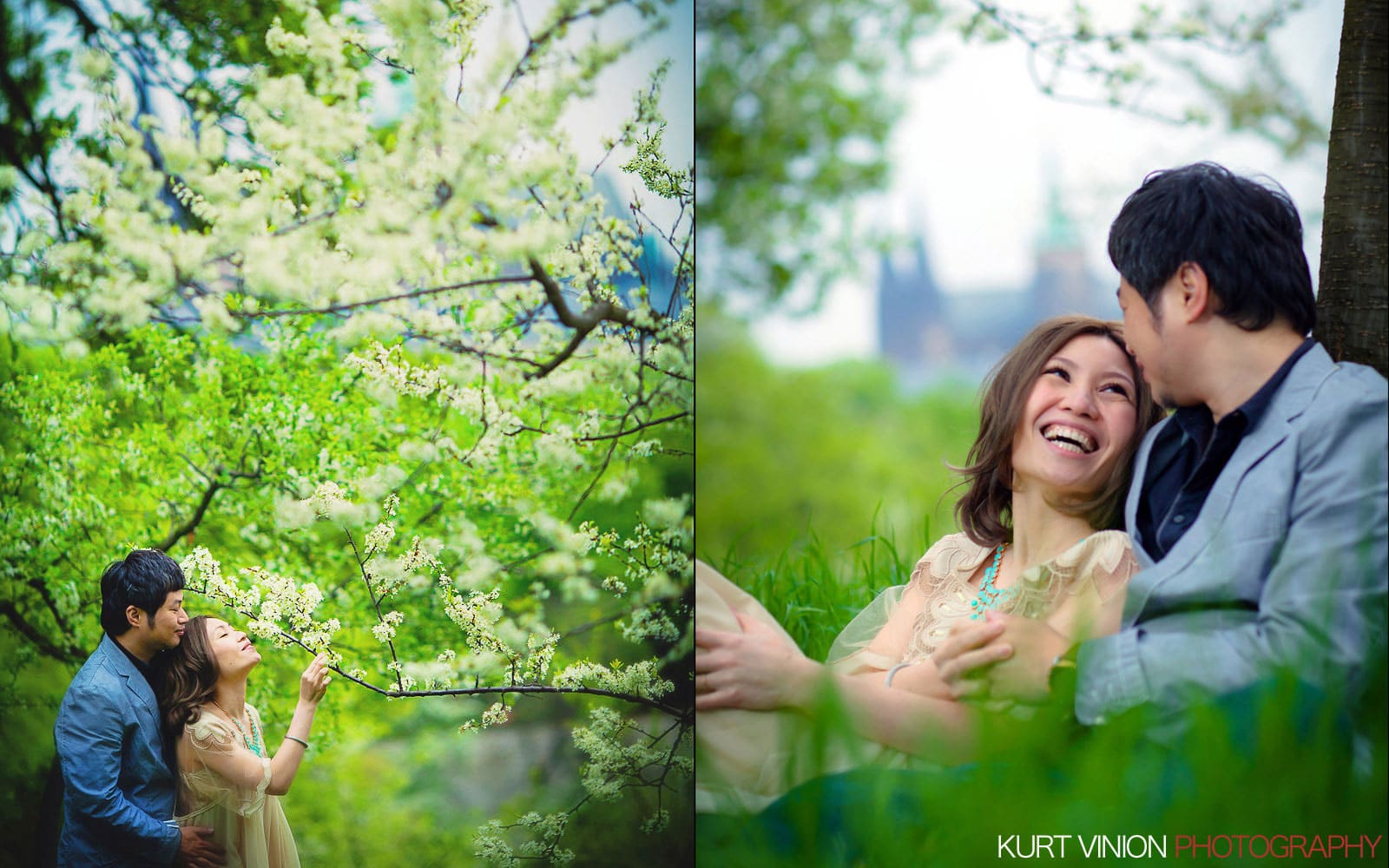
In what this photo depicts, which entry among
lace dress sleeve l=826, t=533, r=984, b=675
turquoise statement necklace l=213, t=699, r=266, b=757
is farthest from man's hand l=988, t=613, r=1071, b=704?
turquoise statement necklace l=213, t=699, r=266, b=757

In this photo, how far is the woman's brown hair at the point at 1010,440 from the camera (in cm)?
210

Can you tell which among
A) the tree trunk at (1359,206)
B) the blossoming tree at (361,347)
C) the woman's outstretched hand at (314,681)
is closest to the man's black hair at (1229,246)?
the tree trunk at (1359,206)

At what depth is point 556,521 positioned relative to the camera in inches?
85.6

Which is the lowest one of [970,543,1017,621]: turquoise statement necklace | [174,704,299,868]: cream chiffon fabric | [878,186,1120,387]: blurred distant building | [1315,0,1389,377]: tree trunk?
[174,704,299,868]: cream chiffon fabric

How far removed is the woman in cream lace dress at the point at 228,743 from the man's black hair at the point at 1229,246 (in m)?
1.84

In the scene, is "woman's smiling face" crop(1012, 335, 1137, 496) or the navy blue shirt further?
"woman's smiling face" crop(1012, 335, 1137, 496)

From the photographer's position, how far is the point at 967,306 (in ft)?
26.6

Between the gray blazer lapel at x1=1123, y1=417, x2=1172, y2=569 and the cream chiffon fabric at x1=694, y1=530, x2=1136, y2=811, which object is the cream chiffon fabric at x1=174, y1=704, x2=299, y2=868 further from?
the gray blazer lapel at x1=1123, y1=417, x2=1172, y2=569

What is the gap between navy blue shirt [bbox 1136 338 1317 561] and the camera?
6.26 ft

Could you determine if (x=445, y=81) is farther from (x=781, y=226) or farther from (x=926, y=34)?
(x=781, y=226)

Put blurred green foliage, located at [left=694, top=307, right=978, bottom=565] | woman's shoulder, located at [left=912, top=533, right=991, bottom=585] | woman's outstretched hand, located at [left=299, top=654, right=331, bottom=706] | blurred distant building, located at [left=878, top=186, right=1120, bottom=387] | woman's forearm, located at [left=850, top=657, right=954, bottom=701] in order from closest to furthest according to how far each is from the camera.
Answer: woman's forearm, located at [left=850, top=657, right=954, bottom=701] → woman's outstretched hand, located at [left=299, top=654, right=331, bottom=706] → woman's shoulder, located at [left=912, top=533, right=991, bottom=585] → blurred distant building, located at [left=878, top=186, right=1120, bottom=387] → blurred green foliage, located at [left=694, top=307, right=978, bottom=565]

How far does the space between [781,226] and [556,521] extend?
6049 mm

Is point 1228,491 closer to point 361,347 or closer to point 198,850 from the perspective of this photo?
point 361,347

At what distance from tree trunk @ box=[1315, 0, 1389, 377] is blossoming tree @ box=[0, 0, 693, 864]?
145 cm
